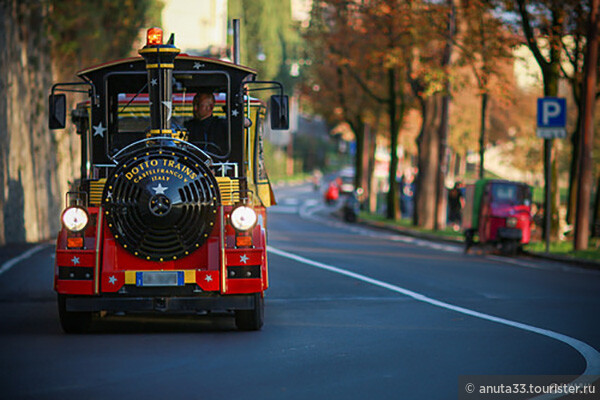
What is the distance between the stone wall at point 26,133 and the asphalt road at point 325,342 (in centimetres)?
1026

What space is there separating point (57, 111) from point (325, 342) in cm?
385

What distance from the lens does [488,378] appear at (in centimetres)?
821

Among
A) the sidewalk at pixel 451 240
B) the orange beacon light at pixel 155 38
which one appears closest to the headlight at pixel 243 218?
the orange beacon light at pixel 155 38

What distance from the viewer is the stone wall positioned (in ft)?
89.5

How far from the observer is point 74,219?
10.3m

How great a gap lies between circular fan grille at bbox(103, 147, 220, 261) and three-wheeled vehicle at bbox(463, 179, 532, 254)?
597 inches

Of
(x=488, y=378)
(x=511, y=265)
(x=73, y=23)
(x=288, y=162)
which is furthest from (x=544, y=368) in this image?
(x=288, y=162)

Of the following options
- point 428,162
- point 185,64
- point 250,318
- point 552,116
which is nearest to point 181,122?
point 185,64

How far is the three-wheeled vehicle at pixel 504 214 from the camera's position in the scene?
24744 mm

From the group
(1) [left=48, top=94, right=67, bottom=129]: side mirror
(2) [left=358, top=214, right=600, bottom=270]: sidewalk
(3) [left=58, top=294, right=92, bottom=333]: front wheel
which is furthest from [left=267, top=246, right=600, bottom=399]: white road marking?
(2) [left=358, top=214, right=600, bottom=270]: sidewalk

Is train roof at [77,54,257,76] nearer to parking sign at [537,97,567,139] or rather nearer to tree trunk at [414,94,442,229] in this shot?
parking sign at [537,97,567,139]

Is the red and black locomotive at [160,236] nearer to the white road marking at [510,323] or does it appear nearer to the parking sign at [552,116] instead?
the white road marking at [510,323]

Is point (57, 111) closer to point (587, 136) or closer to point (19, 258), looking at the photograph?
point (19, 258)

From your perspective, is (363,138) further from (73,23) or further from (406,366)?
(406,366)
